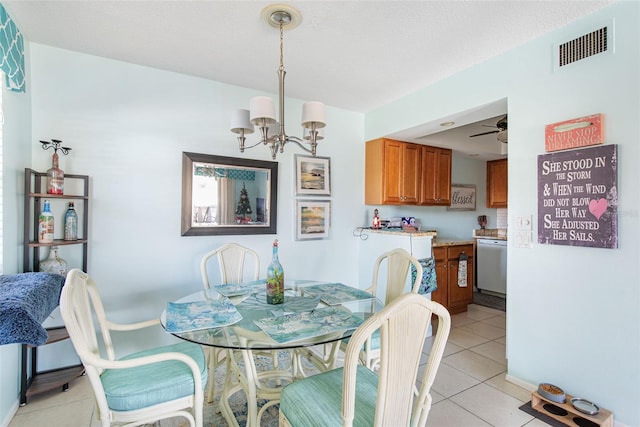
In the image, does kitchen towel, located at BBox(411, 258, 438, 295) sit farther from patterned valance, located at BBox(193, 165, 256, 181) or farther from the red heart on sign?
patterned valance, located at BBox(193, 165, 256, 181)

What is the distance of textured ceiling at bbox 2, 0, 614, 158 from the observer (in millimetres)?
1964

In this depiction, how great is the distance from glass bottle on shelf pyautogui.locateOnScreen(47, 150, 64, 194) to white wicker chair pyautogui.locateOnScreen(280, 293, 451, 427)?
2308 mm

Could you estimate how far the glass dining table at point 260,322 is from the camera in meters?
1.47

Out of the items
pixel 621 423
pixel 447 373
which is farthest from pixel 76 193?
pixel 621 423

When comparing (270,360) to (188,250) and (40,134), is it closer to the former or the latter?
Result: (188,250)

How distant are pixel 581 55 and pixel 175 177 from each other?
3.24 meters

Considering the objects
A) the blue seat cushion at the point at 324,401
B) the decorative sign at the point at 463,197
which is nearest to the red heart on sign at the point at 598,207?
the blue seat cushion at the point at 324,401

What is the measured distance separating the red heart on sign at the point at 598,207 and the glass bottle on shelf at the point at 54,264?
3688 mm

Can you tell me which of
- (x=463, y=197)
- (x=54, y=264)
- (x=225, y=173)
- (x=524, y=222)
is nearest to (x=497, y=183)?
(x=463, y=197)

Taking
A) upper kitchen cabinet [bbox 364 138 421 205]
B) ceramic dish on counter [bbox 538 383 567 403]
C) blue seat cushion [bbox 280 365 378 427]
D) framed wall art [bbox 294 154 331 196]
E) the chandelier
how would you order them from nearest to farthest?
blue seat cushion [bbox 280 365 378 427] < the chandelier < ceramic dish on counter [bbox 538 383 567 403] < framed wall art [bbox 294 154 331 196] < upper kitchen cabinet [bbox 364 138 421 205]

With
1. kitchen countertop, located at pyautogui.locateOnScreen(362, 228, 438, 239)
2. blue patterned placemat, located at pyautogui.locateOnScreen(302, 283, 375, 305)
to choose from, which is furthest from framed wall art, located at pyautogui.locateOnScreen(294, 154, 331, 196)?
blue patterned placemat, located at pyautogui.locateOnScreen(302, 283, 375, 305)

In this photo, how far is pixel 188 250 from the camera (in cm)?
298

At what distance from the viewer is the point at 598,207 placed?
1976 mm

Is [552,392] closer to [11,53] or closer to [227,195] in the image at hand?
[227,195]
